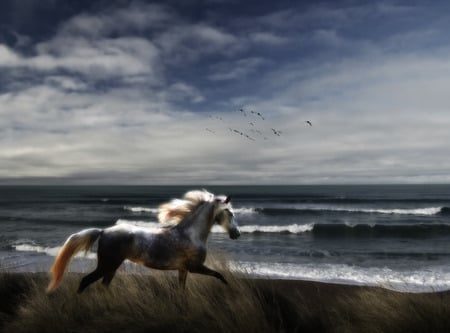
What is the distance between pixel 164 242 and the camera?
388cm

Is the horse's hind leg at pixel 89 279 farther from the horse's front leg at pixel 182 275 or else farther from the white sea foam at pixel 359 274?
the white sea foam at pixel 359 274

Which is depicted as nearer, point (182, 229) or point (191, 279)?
point (182, 229)

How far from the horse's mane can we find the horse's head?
128 millimetres

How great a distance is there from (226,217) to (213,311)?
0.98m

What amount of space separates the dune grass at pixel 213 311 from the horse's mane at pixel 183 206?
0.88 metres

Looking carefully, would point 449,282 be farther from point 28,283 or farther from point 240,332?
point 28,283

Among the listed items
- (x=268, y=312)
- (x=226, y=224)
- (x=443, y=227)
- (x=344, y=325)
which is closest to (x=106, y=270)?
(x=226, y=224)

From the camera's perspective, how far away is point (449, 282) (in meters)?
10.3

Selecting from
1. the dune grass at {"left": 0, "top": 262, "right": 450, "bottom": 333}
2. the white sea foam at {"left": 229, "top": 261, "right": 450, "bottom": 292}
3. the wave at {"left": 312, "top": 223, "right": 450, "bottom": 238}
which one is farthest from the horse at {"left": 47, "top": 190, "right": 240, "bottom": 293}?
the wave at {"left": 312, "top": 223, "right": 450, "bottom": 238}

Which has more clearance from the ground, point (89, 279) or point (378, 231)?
point (89, 279)

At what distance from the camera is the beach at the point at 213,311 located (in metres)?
3.91

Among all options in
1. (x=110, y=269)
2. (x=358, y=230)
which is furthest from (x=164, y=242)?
(x=358, y=230)

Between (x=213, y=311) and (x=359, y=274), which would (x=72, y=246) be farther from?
(x=359, y=274)

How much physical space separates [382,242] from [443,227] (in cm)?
862
